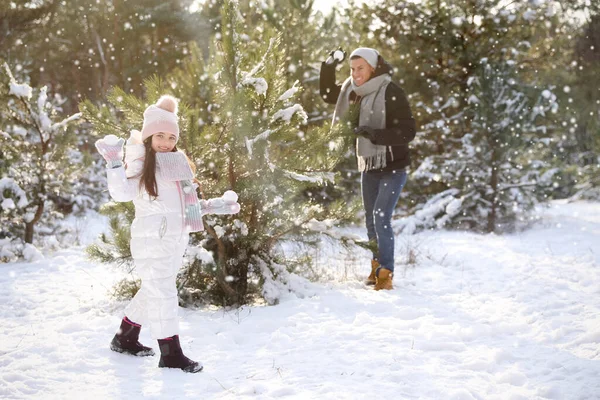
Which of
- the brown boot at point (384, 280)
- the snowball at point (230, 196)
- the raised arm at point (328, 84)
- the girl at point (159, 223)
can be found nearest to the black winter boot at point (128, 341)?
the girl at point (159, 223)

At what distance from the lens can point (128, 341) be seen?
277 centimetres

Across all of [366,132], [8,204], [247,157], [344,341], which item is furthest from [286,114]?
[8,204]

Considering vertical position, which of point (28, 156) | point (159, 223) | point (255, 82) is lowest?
point (159, 223)

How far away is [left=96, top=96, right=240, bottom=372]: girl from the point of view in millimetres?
2584

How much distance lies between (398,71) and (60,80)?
43.4 feet

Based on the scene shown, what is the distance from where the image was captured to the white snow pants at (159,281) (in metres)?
2.59

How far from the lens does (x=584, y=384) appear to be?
2287mm

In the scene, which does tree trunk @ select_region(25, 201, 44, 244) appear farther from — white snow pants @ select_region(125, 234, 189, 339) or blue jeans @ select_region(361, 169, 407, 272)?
blue jeans @ select_region(361, 169, 407, 272)

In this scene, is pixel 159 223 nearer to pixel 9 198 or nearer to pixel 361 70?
pixel 361 70

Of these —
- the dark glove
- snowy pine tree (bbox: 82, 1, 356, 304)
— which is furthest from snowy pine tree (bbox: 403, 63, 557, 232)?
snowy pine tree (bbox: 82, 1, 356, 304)

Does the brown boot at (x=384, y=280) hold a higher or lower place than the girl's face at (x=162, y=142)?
lower

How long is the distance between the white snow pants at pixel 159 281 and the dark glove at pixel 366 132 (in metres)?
1.86

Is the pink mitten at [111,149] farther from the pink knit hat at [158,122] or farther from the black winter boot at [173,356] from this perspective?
the black winter boot at [173,356]

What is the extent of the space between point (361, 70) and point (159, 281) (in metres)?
2.62
